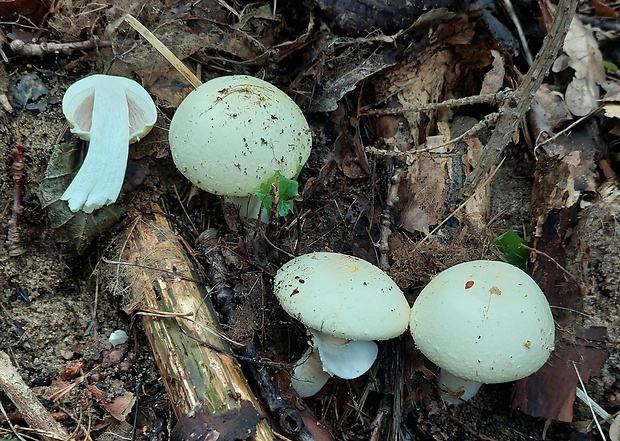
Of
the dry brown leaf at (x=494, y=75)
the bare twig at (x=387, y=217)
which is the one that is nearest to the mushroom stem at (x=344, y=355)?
the bare twig at (x=387, y=217)

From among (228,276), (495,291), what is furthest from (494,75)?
(228,276)

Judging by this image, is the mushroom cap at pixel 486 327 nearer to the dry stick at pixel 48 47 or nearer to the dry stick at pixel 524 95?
the dry stick at pixel 524 95

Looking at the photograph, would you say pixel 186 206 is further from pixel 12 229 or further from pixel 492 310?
pixel 492 310

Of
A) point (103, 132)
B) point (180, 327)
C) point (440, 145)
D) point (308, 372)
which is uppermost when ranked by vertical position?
point (103, 132)

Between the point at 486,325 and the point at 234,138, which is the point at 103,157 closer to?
the point at 234,138

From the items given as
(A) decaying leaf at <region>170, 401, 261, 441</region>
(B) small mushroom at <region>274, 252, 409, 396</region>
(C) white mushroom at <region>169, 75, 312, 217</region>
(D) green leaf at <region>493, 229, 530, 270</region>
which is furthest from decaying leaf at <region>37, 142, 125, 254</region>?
(D) green leaf at <region>493, 229, 530, 270</region>

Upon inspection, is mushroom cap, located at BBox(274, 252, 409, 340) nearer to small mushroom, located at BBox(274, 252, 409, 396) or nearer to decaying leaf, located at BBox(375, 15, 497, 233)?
small mushroom, located at BBox(274, 252, 409, 396)

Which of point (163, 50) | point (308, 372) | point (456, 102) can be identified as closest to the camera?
point (308, 372)

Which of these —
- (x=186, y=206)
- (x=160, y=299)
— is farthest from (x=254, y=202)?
(x=160, y=299)
